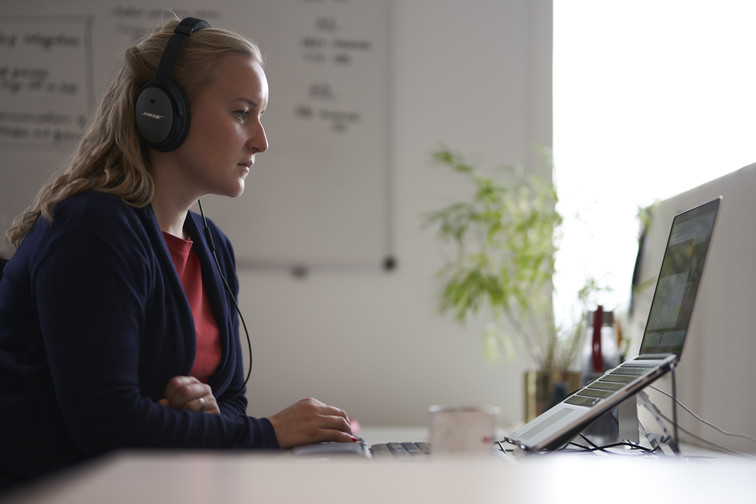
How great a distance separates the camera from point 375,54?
279cm

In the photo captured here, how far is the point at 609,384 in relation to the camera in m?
1.06

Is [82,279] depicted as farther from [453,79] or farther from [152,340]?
[453,79]

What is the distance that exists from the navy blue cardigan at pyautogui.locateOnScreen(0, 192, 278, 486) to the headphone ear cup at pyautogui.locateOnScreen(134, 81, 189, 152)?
14 cm

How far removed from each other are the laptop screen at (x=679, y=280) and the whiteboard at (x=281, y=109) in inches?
61.6

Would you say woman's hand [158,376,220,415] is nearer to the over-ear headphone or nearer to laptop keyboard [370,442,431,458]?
laptop keyboard [370,442,431,458]

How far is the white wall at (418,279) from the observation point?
269cm

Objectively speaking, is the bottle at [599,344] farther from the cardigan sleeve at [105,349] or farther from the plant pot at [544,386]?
the cardigan sleeve at [105,349]

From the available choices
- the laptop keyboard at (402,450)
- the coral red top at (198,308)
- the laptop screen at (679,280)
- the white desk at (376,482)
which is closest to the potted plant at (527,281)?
the laptop screen at (679,280)

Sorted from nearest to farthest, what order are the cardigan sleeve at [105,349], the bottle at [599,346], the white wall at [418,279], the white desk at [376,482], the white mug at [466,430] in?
the white desk at [376,482] < the white mug at [466,430] < the cardigan sleeve at [105,349] < the bottle at [599,346] < the white wall at [418,279]

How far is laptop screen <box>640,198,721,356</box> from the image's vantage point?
1078mm

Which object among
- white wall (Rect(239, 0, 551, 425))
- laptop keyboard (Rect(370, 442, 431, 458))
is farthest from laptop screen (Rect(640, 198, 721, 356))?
white wall (Rect(239, 0, 551, 425))

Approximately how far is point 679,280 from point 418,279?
63.5 inches

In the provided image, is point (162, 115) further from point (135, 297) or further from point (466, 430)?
point (466, 430)

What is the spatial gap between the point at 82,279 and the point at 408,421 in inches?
73.9
